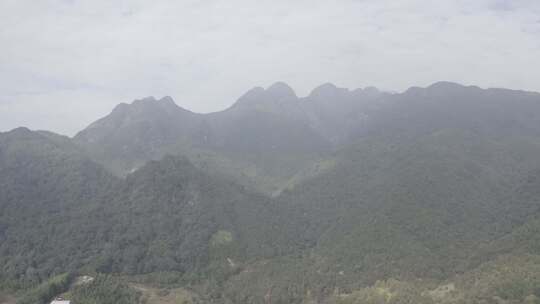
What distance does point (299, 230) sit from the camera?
10181 centimetres

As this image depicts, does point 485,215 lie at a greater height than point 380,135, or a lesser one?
lesser

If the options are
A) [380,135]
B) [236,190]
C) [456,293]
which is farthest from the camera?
[380,135]

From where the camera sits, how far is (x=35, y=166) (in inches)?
4301

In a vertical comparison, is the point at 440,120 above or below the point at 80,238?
above

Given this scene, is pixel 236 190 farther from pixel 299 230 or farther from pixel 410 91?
pixel 410 91

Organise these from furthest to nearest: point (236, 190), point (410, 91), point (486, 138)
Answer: point (410, 91), point (486, 138), point (236, 190)

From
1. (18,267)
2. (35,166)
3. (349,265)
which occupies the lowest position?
(349,265)

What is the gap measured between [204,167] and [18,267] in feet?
222

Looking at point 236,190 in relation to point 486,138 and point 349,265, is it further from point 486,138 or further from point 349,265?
point 486,138

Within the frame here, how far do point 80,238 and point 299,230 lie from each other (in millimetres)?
45035

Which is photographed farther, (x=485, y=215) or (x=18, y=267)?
(x=485, y=215)

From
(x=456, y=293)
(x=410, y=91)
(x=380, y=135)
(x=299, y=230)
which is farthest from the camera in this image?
(x=410, y=91)

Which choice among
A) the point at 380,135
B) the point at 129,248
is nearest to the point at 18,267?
the point at 129,248

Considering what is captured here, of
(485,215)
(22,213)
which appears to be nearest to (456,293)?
(485,215)
